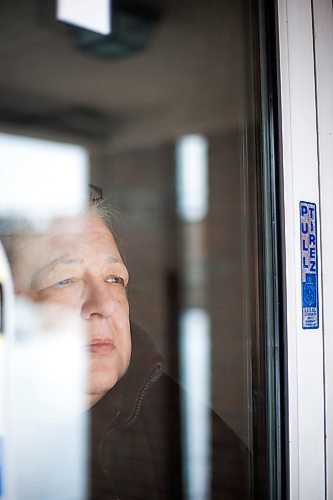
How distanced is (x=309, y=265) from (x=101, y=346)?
527mm

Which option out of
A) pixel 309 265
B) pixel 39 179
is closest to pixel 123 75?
pixel 309 265

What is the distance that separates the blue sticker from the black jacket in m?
0.28

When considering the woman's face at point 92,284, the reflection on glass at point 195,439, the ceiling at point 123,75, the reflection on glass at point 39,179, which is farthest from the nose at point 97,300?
the reflection on glass at point 195,439

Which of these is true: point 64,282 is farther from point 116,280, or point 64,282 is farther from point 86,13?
point 86,13

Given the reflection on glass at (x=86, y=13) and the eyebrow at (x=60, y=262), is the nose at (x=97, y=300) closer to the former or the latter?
the eyebrow at (x=60, y=262)

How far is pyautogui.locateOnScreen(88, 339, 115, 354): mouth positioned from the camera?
1.04 meters

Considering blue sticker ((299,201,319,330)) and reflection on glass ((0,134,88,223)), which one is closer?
reflection on glass ((0,134,88,223))

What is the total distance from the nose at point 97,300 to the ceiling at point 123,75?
24 cm

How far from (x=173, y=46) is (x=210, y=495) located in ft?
4.35

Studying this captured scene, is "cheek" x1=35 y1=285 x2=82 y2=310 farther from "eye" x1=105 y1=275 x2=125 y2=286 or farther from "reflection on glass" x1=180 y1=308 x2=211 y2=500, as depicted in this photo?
"reflection on glass" x1=180 y1=308 x2=211 y2=500

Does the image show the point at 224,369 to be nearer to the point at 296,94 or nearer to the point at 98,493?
the point at 296,94

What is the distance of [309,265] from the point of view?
1415 millimetres

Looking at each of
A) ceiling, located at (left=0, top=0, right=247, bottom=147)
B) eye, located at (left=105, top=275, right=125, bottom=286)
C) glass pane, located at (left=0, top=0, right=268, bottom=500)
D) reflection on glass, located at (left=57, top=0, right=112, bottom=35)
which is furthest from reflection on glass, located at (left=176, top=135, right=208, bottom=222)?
eye, located at (left=105, top=275, right=125, bottom=286)

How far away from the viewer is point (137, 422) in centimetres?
112
